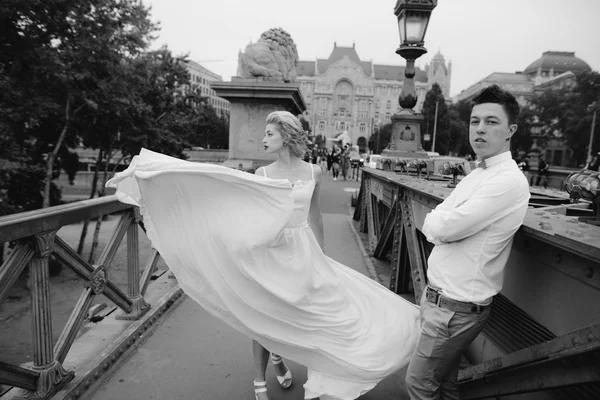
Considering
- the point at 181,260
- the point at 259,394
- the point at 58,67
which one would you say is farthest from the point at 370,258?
the point at 58,67

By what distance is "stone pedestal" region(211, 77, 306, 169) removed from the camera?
7.24 m

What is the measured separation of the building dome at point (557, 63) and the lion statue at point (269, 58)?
12706 centimetres

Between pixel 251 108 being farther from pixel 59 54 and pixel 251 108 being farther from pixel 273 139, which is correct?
pixel 59 54

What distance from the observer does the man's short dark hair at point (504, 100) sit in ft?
6.26

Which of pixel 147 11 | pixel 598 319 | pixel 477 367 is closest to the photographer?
pixel 598 319

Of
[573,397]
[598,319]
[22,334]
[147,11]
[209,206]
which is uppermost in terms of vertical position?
[147,11]


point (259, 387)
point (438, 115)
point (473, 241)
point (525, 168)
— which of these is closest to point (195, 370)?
point (259, 387)

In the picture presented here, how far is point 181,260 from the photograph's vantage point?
7.84ft

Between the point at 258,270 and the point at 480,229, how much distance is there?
1.26 m

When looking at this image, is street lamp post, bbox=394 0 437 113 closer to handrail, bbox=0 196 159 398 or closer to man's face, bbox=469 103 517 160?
man's face, bbox=469 103 517 160

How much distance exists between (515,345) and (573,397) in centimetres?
43

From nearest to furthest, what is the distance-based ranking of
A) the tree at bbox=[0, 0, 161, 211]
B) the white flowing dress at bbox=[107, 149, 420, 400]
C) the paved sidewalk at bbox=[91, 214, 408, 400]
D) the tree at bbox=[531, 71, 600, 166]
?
the white flowing dress at bbox=[107, 149, 420, 400] → the paved sidewalk at bbox=[91, 214, 408, 400] → the tree at bbox=[0, 0, 161, 211] → the tree at bbox=[531, 71, 600, 166]

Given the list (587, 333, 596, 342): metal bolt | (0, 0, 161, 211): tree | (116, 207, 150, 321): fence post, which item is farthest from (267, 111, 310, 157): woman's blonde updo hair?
(0, 0, 161, 211): tree

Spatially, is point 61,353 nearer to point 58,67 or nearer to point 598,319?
point 598,319
